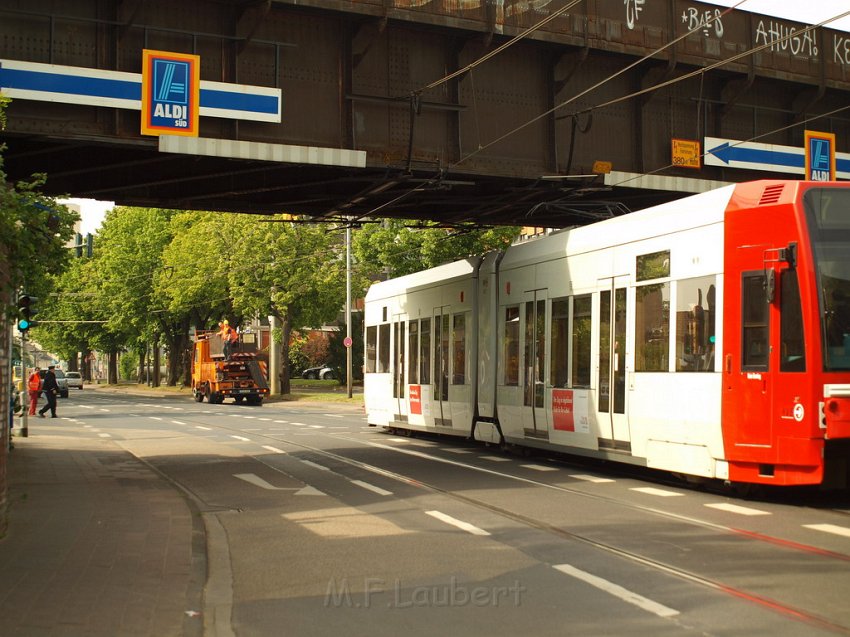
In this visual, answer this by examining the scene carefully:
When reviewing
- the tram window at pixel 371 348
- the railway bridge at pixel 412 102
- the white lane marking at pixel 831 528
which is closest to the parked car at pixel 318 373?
the tram window at pixel 371 348

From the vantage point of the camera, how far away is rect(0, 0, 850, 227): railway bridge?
14359mm

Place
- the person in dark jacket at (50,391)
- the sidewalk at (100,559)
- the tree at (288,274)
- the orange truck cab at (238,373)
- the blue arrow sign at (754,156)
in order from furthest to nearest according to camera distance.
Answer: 1. the tree at (288,274)
2. the orange truck cab at (238,373)
3. the person in dark jacket at (50,391)
4. the blue arrow sign at (754,156)
5. the sidewalk at (100,559)

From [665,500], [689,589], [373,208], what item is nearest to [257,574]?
[689,589]

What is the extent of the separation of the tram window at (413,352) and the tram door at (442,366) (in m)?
1.13

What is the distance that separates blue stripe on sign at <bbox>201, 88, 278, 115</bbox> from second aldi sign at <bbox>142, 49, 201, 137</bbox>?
156 millimetres

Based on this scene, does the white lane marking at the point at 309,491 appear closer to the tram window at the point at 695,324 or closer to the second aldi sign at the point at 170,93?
the tram window at the point at 695,324

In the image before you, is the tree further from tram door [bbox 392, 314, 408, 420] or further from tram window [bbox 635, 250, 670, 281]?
tram window [bbox 635, 250, 670, 281]

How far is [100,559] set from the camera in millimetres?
8750

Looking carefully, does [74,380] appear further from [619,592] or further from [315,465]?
[619,592]

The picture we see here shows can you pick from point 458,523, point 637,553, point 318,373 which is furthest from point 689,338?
point 318,373

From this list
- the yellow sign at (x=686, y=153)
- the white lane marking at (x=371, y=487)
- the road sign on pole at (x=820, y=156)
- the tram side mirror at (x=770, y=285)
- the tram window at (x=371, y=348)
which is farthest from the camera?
the tram window at (x=371, y=348)

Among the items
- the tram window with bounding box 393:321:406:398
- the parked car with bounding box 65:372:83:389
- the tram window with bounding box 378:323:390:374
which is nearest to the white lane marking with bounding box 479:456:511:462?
the tram window with bounding box 393:321:406:398

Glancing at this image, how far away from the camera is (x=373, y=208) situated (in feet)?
66.5

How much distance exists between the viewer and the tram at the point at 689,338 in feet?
36.1
